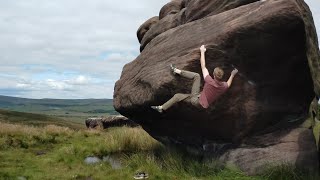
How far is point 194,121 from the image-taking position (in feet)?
59.7

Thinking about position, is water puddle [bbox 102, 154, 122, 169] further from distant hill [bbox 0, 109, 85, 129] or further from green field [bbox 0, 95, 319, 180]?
distant hill [bbox 0, 109, 85, 129]

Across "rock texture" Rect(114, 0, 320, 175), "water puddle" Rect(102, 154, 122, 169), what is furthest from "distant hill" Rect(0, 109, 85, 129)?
"rock texture" Rect(114, 0, 320, 175)

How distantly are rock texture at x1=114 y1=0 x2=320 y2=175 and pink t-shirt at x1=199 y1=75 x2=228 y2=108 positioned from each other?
1511mm

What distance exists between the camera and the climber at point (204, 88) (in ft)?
50.2

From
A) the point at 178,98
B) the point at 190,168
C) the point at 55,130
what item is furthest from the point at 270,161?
the point at 55,130

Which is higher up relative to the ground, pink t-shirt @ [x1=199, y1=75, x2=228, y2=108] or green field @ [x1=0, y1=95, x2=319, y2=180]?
pink t-shirt @ [x1=199, y1=75, x2=228, y2=108]

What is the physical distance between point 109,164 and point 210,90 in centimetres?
804

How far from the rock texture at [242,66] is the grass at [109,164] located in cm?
188

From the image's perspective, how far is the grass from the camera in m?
16.9

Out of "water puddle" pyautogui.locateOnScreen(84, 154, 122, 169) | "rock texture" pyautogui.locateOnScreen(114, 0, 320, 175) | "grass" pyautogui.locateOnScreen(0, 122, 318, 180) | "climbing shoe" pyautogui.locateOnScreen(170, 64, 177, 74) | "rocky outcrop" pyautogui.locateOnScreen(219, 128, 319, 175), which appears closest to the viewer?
"rock texture" pyautogui.locateOnScreen(114, 0, 320, 175)

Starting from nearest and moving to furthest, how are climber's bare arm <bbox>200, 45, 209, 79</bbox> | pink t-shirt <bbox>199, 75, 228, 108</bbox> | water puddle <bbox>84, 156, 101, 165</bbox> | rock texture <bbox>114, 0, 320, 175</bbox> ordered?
pink t-shirt <bbox>199, 75, 228, 108</bbox>
climber's bare arm <bbox>200, 45, 209, 79</bbox>
rock texture <bbox>114, 0, 320, 175</bbox>
water puddle <bbox>84, 156, 101, 165</bbox>

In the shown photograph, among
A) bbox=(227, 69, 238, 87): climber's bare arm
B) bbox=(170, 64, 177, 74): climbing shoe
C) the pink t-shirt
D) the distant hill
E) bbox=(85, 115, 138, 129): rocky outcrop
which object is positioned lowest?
the distant hill

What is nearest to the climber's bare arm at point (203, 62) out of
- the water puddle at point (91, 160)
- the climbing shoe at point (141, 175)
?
the climbing shoe at point (141, 175)

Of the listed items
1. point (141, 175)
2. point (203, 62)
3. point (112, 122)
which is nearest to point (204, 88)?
point (203, 62)
